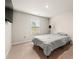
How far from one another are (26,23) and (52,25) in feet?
8.60

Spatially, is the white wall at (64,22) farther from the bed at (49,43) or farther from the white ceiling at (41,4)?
the bed at (49,43)

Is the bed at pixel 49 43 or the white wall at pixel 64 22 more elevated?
the white wall at pixel 64 22

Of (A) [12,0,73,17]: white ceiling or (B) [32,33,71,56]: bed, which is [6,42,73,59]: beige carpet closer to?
(B) [32,33,71,56]: bed

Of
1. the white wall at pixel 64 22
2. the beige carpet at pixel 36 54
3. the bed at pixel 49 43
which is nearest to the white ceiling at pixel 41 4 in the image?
the white wall at pixel 64 22

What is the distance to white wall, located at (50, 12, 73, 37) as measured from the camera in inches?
170

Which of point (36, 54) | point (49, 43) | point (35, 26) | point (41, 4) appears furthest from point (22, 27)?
point (49, 43)

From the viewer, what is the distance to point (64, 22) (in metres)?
4.76

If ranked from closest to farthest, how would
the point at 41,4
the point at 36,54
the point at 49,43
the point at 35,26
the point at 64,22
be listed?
the point at 49,43 → the point at 36,54 → the point at 41,4 → the point at 64,22 → the point at 35,26

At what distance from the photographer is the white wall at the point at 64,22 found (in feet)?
14.2

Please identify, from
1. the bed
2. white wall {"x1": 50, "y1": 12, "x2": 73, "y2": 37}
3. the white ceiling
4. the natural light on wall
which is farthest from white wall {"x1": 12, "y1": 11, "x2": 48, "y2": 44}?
white wall {"x1": 50, "y1": 12, "x2": 73, "y2": 37}

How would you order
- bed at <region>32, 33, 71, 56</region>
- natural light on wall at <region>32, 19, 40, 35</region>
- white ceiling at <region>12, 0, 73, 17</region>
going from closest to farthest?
bed at <region>32, 33, 71, 56</region>
white ceiling at <region>12, 0, 73, 17</region>
natural light on wall at <region>32, 19, 40, 35</region>

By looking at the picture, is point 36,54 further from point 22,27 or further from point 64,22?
point 64,22
